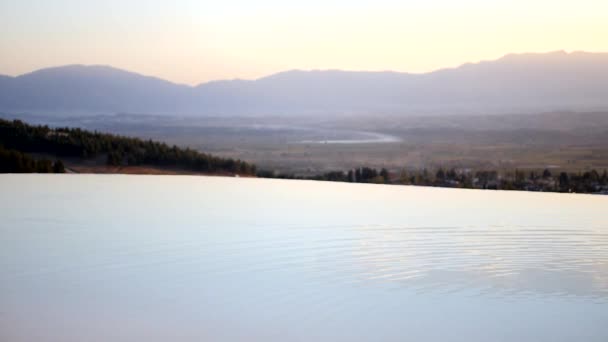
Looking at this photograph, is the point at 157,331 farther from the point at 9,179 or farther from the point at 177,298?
the point at 9,179

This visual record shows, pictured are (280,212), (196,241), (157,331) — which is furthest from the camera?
(280,212)

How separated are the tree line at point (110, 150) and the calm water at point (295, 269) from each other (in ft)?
15.3

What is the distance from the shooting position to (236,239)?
4965mm

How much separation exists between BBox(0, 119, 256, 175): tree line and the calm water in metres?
4.68

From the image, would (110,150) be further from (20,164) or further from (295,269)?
(295,269)

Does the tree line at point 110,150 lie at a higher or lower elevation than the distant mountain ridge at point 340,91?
lower

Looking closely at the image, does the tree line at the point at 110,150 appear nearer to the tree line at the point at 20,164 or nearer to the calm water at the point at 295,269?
the tree line at the point at 20,164

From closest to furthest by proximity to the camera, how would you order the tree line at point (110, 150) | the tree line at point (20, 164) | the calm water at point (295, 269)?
the calm water at point (295, 269) < the tree line at point (20, 164) < the tree line at point (110, 150)

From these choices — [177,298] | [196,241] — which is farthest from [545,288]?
[196,241]

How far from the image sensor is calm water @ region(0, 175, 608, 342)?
3127 mm

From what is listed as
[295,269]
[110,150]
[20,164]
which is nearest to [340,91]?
[110,150]

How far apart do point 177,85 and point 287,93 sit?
80.3 feet

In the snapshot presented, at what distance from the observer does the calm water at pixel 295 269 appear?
10.3ft

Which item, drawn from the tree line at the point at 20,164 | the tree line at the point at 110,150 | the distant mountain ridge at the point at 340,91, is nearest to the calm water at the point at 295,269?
the tree line at the point at 20,164
